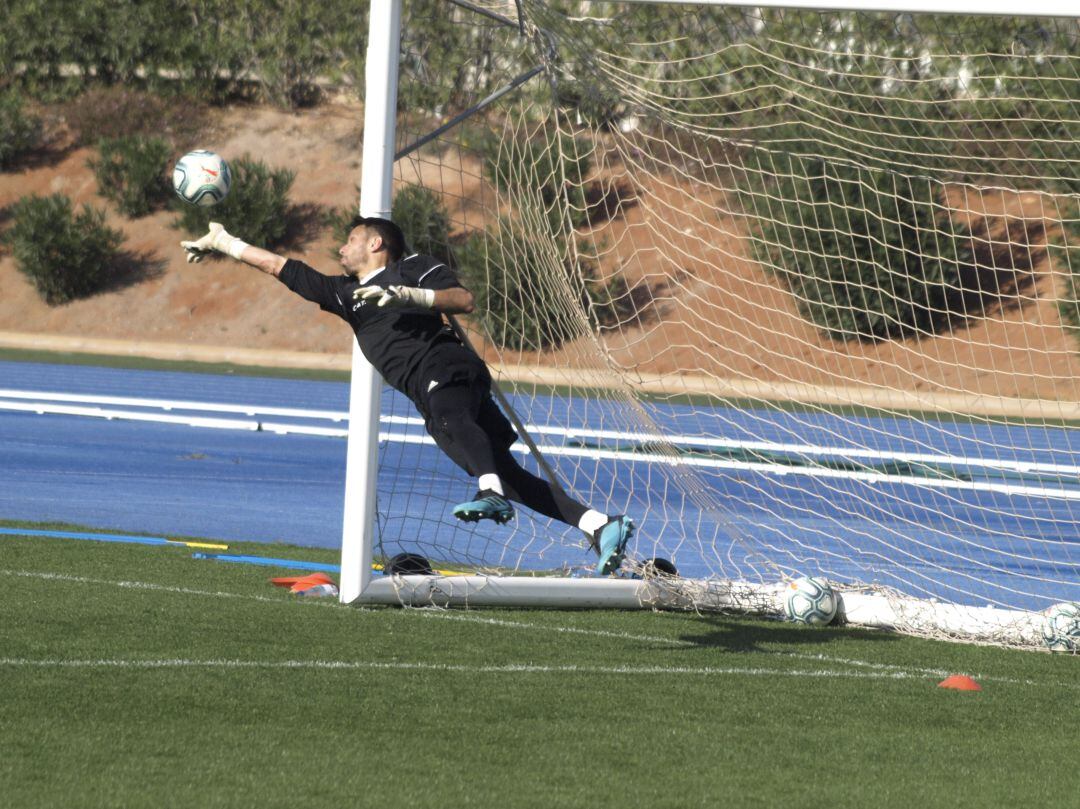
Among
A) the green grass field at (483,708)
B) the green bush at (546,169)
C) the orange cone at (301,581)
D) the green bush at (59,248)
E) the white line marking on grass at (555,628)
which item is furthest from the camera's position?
the green bush at (59,248)

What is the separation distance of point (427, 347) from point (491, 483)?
2.70ft

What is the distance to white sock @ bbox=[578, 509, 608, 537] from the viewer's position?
23.0 feet

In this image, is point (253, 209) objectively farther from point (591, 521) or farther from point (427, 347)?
point (591, 521)

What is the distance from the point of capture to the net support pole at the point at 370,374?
25.7ft

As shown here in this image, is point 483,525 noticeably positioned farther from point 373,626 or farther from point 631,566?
point 373,626

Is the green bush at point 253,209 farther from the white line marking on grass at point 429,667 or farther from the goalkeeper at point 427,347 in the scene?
the white line marking on grass at point 429,667

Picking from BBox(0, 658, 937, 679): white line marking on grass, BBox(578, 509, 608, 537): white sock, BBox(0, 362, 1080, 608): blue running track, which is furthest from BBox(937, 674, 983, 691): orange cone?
BBox(0, 362, 1080, 608): blue running track

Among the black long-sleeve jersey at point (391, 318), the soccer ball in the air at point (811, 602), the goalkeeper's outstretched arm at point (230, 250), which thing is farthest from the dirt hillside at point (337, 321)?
the goalkeeper's outstretched arm at point (230, 250)

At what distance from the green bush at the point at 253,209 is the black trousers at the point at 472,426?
A: 2649 cm

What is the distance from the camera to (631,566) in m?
8.66

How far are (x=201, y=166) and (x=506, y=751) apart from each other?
3930mm

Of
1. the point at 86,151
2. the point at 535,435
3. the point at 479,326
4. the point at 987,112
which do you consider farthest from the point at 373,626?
the point at 86,151

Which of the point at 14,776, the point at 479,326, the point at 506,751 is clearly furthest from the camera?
the point at 479,326

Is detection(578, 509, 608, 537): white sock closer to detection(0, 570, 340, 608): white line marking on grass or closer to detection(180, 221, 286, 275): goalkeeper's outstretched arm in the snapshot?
detection(0, 570, 340, 608): white line marking on grass
